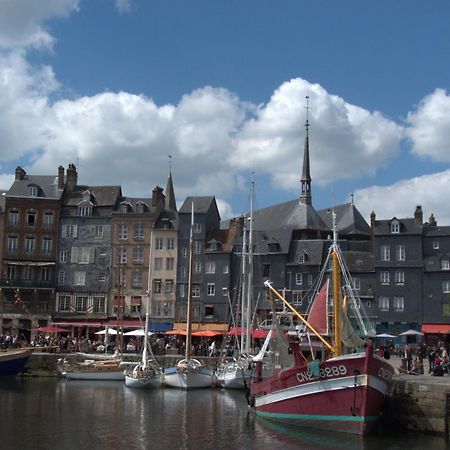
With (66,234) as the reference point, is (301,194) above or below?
above

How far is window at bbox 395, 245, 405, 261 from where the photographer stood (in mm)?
65838

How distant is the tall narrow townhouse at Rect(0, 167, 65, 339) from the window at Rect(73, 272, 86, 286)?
219 centimetres

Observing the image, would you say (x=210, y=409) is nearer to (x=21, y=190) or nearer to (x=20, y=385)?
(x=20, y=385)

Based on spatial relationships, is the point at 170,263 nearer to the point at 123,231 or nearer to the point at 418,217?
the point at 123,231

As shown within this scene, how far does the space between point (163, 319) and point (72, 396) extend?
99.1 feet

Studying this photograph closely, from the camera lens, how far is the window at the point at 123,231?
71.4 metres

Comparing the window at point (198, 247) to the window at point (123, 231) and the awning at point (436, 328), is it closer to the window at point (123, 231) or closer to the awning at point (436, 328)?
the window at point (123, 231)

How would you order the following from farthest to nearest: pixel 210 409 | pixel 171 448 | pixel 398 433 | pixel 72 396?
pixel 72 396 → pixel 210 409 → pixel 398 433 → pixel 171 448

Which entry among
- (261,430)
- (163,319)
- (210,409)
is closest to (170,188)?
(163,319)

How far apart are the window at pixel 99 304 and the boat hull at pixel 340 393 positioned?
4322cm

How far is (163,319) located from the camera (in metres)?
69.6

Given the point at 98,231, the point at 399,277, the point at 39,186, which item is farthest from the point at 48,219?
the point at 399,277

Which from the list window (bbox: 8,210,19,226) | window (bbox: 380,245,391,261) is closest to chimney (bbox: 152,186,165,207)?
window (bbox: 8,210,19,226)

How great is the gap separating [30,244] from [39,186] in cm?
621
